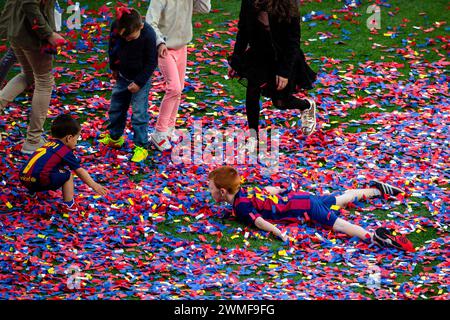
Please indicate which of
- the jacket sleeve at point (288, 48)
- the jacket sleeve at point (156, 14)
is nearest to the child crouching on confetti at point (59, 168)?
the jacket sleeve at point (156, 14)

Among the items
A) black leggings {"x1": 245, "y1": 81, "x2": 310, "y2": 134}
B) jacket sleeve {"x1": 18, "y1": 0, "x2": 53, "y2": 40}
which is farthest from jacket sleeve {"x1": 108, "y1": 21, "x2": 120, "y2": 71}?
black leggings {"x1": 245, "y1": 81, "x2": 310, "y2": 134}

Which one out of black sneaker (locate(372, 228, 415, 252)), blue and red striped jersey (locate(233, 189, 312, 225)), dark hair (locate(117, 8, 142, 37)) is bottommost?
black sneaker (locate(372, 228, 415, 252))

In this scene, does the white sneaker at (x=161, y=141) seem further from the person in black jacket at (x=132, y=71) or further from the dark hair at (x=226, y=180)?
the dark hair at (x=226, y=180)

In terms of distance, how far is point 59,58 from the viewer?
10586mm

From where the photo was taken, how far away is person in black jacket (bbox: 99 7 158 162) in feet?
25.7

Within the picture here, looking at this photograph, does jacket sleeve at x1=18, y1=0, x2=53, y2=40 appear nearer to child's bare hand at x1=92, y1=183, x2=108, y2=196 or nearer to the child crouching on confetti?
the child crouching on confetti

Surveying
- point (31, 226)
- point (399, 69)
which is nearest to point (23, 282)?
point (31, 226)

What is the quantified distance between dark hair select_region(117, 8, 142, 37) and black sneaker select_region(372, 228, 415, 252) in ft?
9.96

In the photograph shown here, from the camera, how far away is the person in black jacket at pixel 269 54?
7.93 metres

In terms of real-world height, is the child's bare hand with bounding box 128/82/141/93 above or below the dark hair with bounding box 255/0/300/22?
below

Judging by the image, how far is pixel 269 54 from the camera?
8.16m

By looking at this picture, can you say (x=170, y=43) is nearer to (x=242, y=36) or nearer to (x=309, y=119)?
(x=242, y=36)

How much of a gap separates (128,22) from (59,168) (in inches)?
64.0

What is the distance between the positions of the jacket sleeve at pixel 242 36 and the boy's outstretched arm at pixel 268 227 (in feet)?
6.63
